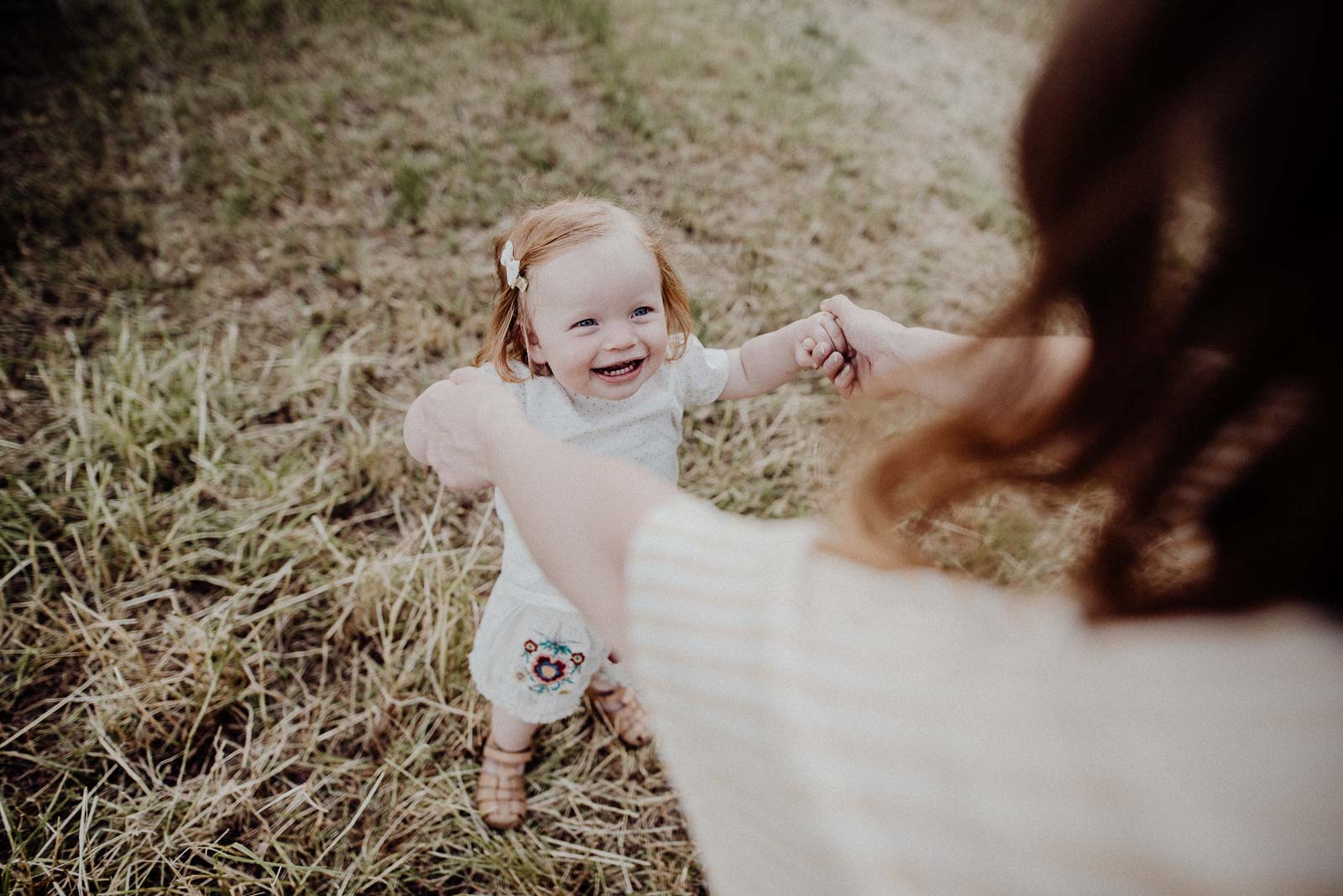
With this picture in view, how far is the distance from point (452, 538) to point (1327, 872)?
209 cm

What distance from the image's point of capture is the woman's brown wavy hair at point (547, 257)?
1489 millimetres

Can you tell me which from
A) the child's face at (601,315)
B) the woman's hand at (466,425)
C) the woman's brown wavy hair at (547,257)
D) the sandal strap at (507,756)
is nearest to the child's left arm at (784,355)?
the woman's brown wavy hair at (547,257)

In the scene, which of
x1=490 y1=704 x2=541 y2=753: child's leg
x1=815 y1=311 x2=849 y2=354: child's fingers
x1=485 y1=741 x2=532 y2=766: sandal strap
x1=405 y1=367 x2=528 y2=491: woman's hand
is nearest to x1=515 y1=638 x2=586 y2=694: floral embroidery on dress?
x1=490 y1=704 x2=541 y2=753: child's leg

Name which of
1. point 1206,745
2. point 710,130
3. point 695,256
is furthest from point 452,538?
point 710,130

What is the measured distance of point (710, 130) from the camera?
3818mm

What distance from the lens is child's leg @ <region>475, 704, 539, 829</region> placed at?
178 cm

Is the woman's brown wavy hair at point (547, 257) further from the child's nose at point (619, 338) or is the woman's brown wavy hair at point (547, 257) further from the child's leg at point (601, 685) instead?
the child's leg at point (601, 685)

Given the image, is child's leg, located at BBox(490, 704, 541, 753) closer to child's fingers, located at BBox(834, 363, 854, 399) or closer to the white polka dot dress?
the white polka dot dress

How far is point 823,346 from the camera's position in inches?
59.1

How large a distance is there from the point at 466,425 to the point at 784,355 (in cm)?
77

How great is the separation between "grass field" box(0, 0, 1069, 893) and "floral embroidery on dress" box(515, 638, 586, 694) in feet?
1.22

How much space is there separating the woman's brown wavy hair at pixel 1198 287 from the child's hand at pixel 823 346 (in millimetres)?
845

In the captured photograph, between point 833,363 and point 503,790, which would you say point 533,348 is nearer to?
point 833,363

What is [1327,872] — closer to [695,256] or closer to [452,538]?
[452,538]
